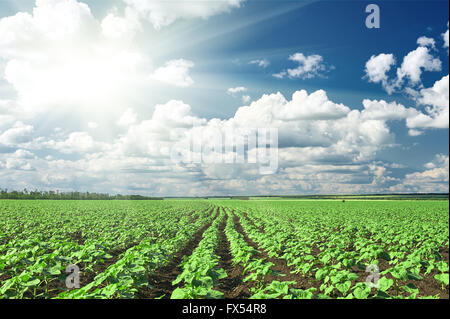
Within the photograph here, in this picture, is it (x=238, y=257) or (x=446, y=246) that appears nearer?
(x=238, y=257)

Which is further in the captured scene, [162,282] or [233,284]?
[162,282]

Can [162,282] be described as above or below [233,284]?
below

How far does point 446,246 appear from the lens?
1647cm

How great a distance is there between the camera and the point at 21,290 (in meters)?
7.23

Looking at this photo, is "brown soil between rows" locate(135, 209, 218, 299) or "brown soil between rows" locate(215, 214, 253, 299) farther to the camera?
"brown soil between rows" locate(135, 209, 218, 299)

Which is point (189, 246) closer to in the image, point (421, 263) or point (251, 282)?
point (251, 282)

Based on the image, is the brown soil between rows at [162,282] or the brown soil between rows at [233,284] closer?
the brown soil between rows at [233,284]
